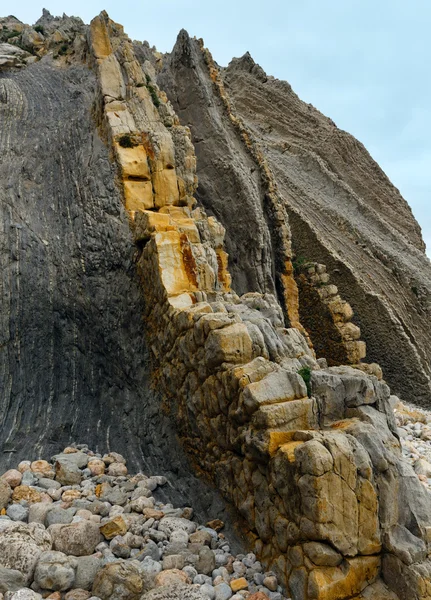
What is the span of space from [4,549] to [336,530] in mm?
3293

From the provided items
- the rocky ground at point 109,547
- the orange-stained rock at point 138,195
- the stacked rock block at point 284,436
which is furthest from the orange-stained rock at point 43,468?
the orange-stained rock at point 138,195

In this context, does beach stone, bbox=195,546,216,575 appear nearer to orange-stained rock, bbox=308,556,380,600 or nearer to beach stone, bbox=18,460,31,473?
Answer: orange-stained rock, bbox=308,556,380,600

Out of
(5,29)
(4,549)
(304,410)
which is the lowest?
(4,549)

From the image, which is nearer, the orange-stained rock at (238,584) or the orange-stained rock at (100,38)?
the orange-stained rock at (238,584)

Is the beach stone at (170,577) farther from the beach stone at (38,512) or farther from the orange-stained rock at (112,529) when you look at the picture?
the beach stone at (38,512)

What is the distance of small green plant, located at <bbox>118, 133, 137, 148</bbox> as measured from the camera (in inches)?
422

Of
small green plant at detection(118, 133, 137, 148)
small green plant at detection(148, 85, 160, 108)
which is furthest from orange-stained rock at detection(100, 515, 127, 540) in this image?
small green plant at detection(148, 85, 160, 108)

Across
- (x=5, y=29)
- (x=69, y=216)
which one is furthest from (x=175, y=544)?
(x=5, y=29)

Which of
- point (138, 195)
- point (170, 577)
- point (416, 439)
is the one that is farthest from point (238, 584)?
point (138, 195)

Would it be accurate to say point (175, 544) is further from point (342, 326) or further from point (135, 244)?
point (342, 326)

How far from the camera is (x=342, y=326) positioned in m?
15.5

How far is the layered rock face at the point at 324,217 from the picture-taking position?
1463cm

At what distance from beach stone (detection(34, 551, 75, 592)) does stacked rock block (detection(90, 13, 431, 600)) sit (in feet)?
6.51

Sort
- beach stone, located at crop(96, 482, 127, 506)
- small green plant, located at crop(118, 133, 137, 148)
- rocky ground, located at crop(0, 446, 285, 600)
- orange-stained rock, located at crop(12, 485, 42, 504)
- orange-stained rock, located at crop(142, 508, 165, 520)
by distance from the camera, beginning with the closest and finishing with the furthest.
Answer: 1. rocky ground, located at crop(0, 446, 285, 600)
2. orange-stained rock, located at crop(142, 508, 165, 520)
3. orange-stained rock, located at crop(12, 485, 42, 504)
4. beach stone, located at crop(96, 482, 127, 506)
5. small green plant, located at crop(118, 133, 137, 148)
